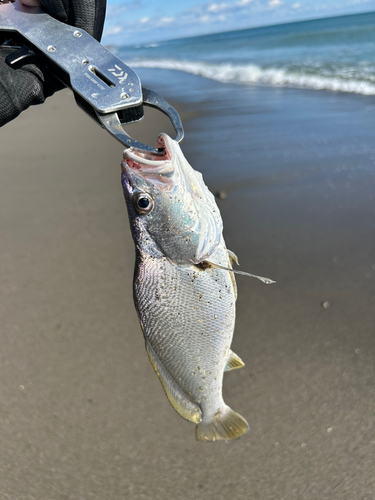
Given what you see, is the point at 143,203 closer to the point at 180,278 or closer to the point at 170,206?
the point at 170,206

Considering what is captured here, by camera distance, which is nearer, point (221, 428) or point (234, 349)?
point (221, 428)

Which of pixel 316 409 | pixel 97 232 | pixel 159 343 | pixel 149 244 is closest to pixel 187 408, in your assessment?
pixel 159 343

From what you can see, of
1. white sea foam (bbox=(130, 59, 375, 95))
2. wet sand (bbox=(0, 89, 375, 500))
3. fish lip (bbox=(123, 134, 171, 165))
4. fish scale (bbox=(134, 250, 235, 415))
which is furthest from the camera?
white sea foam (bbox=(130, 59, 375, 95))

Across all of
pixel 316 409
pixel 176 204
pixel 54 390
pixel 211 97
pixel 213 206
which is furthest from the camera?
pixel 211 97

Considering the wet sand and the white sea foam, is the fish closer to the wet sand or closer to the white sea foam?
the wet sand


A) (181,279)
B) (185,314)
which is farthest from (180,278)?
(185,314)

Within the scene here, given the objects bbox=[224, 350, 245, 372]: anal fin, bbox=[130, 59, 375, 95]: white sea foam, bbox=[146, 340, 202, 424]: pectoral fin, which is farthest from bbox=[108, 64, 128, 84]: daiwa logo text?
bbox=[130, 59, 375, 95]: white sea foam

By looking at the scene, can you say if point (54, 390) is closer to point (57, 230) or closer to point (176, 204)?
point (176, 204)
